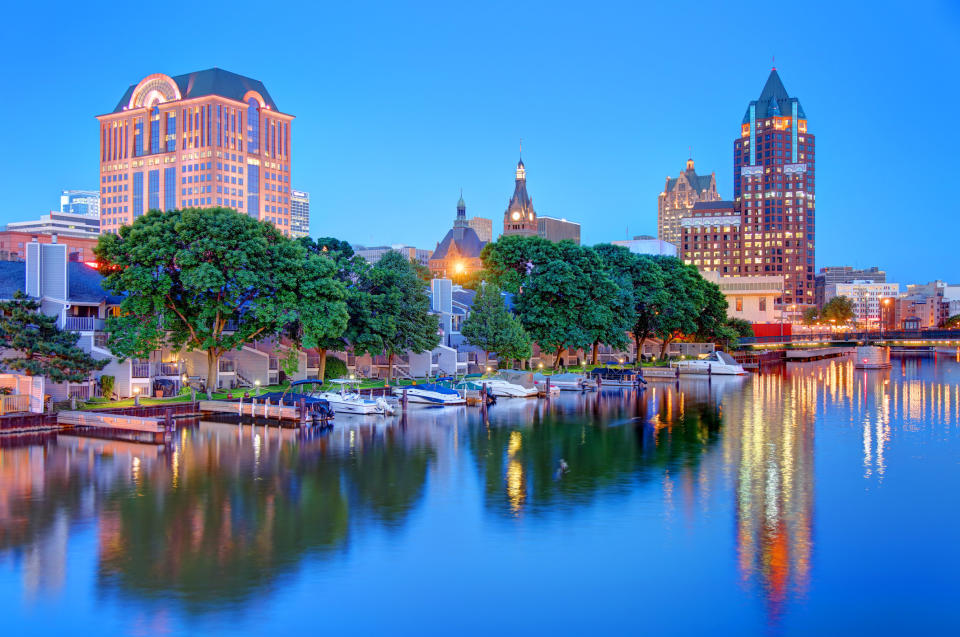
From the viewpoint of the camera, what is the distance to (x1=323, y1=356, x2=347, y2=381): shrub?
235ft

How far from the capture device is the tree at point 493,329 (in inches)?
3211

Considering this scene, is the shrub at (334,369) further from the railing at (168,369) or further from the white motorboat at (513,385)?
the railing at (168,369)

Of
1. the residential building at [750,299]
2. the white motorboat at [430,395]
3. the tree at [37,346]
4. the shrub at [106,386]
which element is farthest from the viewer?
the residential building at [750,299]

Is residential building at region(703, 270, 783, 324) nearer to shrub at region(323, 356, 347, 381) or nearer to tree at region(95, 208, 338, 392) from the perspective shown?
shrub at region(323, 356, 347, 381)

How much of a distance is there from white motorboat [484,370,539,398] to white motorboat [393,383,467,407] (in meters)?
4.90

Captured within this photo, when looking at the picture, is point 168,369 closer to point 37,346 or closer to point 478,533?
point 37,346

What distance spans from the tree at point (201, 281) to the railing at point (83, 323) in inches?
92.2

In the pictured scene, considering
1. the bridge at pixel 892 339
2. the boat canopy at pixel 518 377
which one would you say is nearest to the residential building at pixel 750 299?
the bridge at pixel 892 339

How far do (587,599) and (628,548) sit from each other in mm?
4797

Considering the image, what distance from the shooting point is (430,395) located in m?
65.7

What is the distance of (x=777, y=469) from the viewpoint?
40.9 meters

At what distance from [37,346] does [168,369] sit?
14049mm

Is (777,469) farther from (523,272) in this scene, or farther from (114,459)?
(523,272)

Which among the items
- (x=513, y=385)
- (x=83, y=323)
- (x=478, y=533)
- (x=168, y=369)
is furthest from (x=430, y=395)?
(x=478, y=533)
